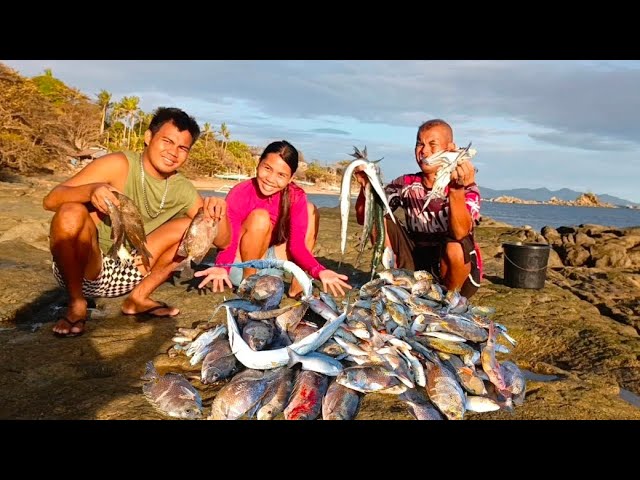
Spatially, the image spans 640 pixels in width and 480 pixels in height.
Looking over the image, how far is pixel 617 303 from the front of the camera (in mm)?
6629

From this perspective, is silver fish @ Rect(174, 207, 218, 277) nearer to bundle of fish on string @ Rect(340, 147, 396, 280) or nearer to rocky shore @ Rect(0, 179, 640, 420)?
rocky shore @ Rect(0, 179, 640, 420)

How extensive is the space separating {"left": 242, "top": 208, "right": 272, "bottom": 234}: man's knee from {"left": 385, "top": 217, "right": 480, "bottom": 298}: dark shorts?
4.45ft

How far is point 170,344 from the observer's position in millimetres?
3912

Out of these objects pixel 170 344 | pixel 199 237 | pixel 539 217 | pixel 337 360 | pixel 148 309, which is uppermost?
pixel 199 237

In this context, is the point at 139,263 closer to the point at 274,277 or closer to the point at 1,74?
the point at 274,277

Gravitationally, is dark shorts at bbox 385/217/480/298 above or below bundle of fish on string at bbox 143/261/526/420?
above

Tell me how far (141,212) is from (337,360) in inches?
99.0

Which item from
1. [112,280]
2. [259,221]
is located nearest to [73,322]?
[112,280]

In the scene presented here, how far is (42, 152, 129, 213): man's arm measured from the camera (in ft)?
12.4

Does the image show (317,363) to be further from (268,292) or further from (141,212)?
(141,212)

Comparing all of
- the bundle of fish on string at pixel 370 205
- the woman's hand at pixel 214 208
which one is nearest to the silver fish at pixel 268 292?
the bundle of fish on string at pixel 370 205

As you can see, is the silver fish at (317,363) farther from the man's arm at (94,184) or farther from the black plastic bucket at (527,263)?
the black plastic bucket at (527,263)

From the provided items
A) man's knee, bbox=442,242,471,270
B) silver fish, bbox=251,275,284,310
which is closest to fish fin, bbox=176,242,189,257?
silver fish, bbox=251,275,284,310

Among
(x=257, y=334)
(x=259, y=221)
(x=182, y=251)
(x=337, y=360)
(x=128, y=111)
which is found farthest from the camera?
(x=128, y=111)
